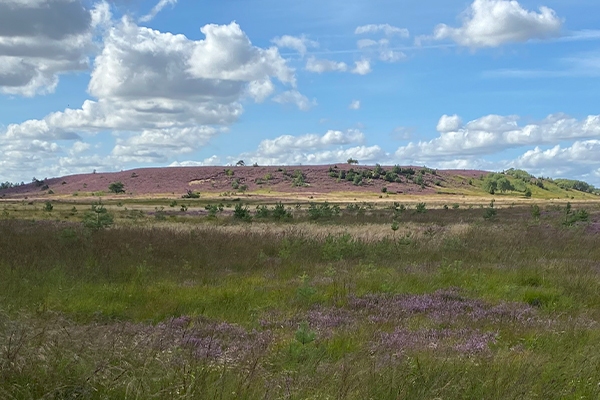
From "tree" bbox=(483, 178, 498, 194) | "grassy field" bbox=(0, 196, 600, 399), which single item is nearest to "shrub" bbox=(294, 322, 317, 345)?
"grassy field" bbox=(0, 196, 600, 399)

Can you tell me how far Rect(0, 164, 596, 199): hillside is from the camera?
102 m

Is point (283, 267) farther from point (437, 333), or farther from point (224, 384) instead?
point (224, 384)

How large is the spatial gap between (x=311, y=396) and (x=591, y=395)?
300 centimetres

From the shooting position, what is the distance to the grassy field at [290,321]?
472 cm

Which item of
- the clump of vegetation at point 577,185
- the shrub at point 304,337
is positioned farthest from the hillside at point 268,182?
the shrub at point 304,337

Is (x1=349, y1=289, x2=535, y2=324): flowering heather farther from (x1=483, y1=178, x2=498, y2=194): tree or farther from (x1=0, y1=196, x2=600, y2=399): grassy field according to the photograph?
(x1=483, y1=178, x2=498, y2=194): tree

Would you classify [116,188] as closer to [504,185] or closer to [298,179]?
[298,179]

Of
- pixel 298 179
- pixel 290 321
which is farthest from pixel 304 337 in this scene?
pixel 298 179

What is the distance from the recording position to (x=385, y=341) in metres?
6.72

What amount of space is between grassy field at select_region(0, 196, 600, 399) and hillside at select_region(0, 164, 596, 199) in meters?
82.6

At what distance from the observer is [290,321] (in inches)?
311

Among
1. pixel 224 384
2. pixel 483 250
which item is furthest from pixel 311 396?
pixel 483 250

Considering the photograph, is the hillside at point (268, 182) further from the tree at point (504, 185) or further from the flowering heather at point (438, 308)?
the flowering heather at point (438, 308)

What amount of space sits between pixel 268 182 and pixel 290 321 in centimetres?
10255
